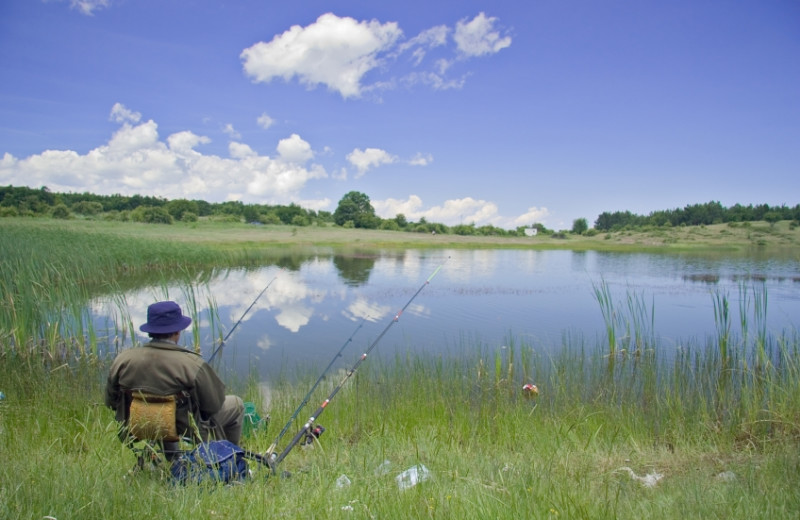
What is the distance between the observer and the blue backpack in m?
2.70

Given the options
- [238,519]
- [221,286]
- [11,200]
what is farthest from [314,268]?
[11,200]

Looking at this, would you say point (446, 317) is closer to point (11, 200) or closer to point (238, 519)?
point (238, 519)

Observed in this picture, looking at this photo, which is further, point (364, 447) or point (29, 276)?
point (29, 276)

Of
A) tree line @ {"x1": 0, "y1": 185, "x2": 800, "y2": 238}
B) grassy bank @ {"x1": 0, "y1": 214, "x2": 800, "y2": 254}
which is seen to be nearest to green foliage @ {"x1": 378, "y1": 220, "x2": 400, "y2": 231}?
tree line @ {"x1": 0, "y1": 185, "x2": 800, "y2": 238}

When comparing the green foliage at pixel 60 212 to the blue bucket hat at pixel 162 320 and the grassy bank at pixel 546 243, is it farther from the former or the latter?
the blue bucket hat at pixel 162 320

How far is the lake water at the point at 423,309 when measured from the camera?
899 cm

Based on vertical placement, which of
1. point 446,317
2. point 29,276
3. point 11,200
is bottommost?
point 446,317

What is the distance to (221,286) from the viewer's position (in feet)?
53.4

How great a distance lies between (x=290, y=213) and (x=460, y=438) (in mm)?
65937

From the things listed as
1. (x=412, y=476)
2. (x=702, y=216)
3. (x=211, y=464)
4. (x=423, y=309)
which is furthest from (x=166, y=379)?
(x=702, y=216)

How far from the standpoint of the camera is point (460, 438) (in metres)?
4.74

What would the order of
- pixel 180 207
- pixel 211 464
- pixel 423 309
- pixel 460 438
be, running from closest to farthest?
pixel 211 464
pixel 460 438
pixel 423 309
pixel 180 207

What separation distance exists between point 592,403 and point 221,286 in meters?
13.6

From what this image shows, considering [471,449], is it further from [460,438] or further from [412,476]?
[412,476]
